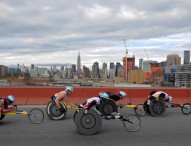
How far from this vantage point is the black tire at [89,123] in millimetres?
9102

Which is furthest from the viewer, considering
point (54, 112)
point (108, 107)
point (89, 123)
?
point (108, 107)

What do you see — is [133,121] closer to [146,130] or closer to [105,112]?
[146,130]

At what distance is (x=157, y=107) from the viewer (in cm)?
1270

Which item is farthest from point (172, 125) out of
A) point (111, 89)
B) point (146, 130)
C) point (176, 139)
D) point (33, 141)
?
point (111, 89)

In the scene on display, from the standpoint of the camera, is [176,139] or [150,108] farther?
[150,108]

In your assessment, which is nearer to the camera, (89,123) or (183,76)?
(89,123)

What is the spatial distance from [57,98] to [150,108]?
3553 mm

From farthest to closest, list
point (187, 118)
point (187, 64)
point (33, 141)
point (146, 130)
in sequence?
point (187, 64) < point (187, 118) < point (146, 130) < point (33, 141)

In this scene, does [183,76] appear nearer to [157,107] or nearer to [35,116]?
[157,107]

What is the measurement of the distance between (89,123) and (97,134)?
0.38 metres

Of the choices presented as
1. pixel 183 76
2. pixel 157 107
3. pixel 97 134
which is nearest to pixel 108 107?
pixel 157 107

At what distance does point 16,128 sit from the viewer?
1000cm

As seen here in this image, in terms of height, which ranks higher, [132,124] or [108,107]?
[108,107]

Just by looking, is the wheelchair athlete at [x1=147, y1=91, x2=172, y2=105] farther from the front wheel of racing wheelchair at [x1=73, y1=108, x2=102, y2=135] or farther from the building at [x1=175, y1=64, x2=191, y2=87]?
the building at [x1=175, y1=64, x2=191, y2=87]
